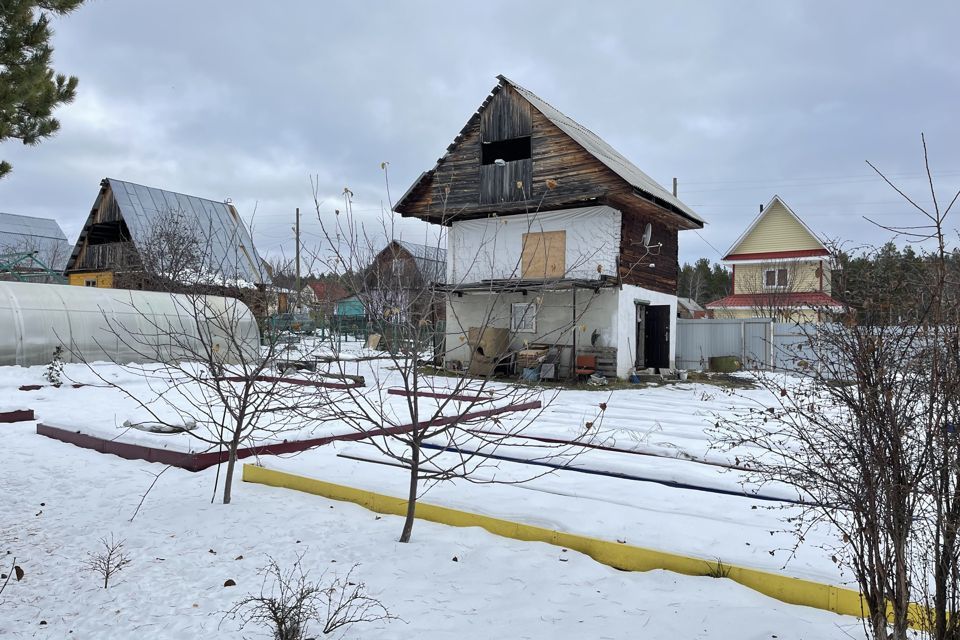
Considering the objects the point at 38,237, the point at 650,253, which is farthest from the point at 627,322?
the point at 38,237

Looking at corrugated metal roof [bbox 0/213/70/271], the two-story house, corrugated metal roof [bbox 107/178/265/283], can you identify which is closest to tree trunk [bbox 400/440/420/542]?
the two-story house

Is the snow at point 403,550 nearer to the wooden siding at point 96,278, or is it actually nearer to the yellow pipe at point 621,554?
the yellow pipe at point 621,554

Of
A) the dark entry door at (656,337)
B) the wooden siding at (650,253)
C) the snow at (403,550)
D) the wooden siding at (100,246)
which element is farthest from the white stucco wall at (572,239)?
the wooden siding at (100,246)

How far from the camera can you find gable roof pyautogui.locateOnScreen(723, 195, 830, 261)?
97.2 feet

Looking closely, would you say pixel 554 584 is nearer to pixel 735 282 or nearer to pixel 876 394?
pixel 876 394

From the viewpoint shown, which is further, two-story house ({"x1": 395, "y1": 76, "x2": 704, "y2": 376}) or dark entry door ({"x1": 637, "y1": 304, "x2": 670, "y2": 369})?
dark entry door ({"x1": 637, "y1": 304, "x2": 670, "y2": 369})

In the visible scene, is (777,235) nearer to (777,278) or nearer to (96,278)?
(777,278)

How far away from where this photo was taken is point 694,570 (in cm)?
385

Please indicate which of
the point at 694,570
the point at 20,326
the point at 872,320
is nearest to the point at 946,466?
the point at 872,320

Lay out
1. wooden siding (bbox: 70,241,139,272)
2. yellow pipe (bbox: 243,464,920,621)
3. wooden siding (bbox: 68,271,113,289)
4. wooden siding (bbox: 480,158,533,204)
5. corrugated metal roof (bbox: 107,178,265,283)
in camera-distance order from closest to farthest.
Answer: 1. yellow pipe (bbox: 243,464,920,621)
2. wooden siding (bbox: 480,158,533,204)
3. wooden siding (bbox: 70,241,139,272)
4. corrugated metal roof (bbox: 107,178,265,283)
5. wooden siding (bbox: 68,271,113,289)

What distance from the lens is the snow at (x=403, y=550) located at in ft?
10.8

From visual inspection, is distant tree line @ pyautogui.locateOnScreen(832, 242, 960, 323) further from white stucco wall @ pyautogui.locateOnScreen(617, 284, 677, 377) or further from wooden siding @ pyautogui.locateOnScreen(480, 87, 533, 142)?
wooden siding @ pyautogui.locateOnScreen(480, 87, 533, 142)

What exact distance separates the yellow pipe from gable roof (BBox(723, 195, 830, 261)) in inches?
1129

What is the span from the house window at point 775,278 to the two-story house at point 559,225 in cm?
1065
